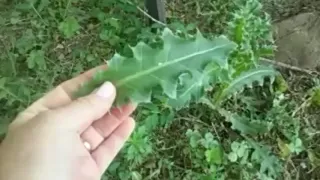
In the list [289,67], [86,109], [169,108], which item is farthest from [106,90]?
[289,67]

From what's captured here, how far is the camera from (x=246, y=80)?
1829 millimetres

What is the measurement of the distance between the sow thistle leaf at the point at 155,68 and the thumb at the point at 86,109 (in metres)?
0.03

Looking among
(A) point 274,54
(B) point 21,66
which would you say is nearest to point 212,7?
(A) point 274,54

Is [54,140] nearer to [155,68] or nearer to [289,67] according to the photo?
[155,68]

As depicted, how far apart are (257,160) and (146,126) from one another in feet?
1.01

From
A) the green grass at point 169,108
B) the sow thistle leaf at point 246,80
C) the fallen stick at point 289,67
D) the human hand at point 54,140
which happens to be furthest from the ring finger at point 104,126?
the fallen stick at point 289,67

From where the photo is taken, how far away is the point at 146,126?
186 centimetres

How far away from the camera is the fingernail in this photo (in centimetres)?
137

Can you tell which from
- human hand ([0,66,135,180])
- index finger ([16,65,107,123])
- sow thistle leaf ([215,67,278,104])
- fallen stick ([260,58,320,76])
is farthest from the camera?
fallen stick ([260,58,320,76])

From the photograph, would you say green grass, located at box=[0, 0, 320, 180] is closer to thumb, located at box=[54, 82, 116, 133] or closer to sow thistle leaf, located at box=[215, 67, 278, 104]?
sow thistle leaf, located at box=[215, 67, 278, 104]

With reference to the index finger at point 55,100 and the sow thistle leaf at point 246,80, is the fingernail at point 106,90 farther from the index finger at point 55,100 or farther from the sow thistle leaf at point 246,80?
the sow thistle leaf at point 246,80

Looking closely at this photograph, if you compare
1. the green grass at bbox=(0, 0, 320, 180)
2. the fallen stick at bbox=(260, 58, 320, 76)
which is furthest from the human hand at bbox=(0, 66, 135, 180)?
the fallen stick at bbox=(260, 58, 320, 76)

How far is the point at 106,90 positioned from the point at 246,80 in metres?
0.56

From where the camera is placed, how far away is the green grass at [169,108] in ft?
6.03
